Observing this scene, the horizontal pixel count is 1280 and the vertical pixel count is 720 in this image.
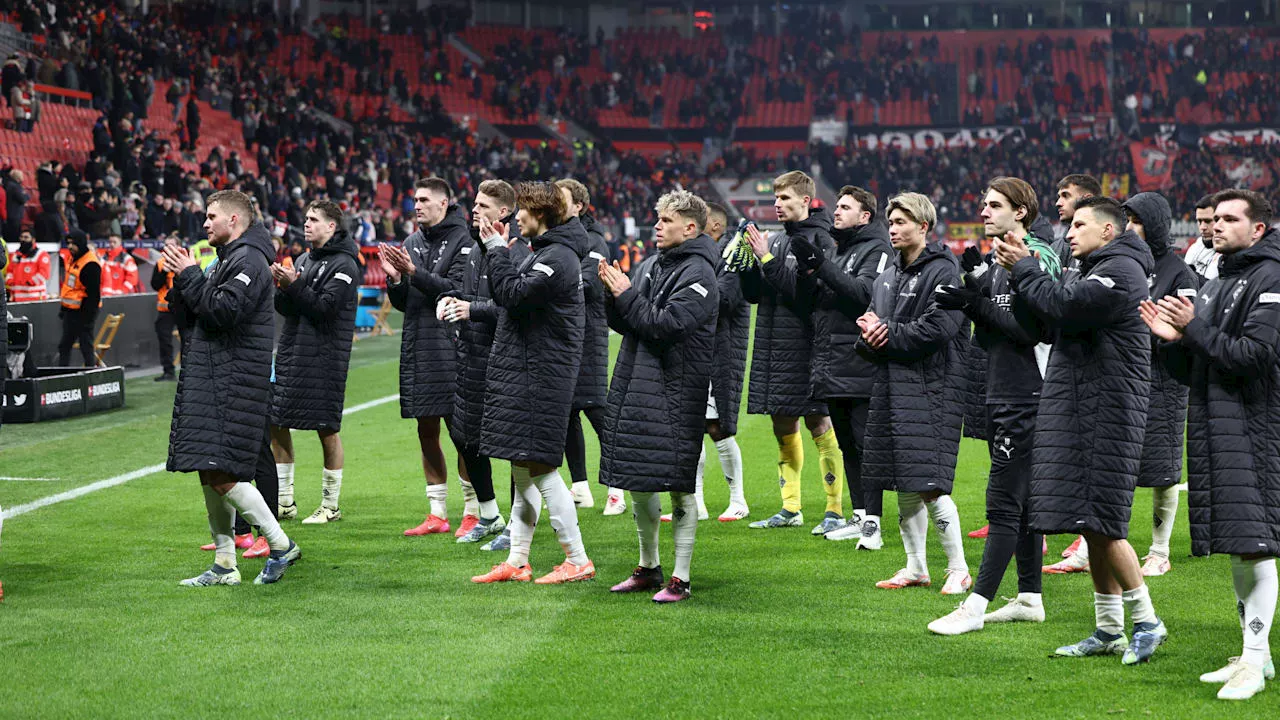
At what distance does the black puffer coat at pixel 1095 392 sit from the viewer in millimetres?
5656

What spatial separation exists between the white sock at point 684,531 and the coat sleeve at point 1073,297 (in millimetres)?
2243

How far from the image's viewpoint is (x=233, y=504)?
24.5 feet

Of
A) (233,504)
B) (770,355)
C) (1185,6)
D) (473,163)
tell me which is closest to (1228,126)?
(1185,6)

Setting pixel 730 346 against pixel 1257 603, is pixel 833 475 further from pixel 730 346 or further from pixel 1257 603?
pixel 1257 603

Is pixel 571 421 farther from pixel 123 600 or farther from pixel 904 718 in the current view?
pixel 904 718

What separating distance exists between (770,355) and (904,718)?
170 inches

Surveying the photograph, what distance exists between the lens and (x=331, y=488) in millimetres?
9492

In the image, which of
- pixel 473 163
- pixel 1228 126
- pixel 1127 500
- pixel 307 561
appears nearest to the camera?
pixel 1127 500

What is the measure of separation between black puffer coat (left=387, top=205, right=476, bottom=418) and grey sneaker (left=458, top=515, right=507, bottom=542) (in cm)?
76

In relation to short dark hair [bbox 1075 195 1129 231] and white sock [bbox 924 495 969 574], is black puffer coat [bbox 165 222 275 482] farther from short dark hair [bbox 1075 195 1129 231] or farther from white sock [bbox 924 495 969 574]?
short dark hair [bbox 1075 195 1129 231]

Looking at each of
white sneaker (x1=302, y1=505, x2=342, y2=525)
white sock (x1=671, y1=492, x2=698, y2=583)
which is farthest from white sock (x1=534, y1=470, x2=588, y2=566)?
white sneaker (x1=302, y1=505, x2=342, y2=525)

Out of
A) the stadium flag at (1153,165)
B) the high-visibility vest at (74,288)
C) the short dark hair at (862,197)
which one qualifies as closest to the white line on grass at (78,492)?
the high-visibility vest at (74,288)

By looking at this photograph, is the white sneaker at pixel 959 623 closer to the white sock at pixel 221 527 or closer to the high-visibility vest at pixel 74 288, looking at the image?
the white sock at pixel 221 527

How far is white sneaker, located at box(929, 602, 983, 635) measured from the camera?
6.45 meters
